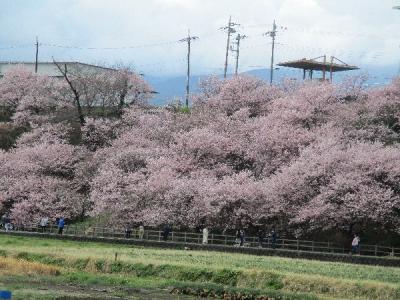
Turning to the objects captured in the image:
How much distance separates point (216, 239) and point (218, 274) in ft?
60.1

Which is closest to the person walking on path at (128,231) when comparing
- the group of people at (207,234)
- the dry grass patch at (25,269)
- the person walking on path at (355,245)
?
the group of people at (207,234)

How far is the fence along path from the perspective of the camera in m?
43.2

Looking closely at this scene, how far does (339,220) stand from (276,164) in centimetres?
922

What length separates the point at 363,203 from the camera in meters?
42.0

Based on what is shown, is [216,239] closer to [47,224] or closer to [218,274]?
[47,224]

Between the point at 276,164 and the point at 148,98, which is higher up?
the point at 148,98

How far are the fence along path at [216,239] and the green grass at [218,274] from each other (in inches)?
348

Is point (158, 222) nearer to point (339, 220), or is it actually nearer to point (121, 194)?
point (121, 194)

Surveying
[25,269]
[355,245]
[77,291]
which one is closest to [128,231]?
[355,245]

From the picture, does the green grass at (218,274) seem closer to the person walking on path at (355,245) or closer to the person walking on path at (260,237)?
the person walking on path at (260,237)

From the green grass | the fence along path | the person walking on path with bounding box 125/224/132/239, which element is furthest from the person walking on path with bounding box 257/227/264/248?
the person walking on path with bounding box 125/224/132/239

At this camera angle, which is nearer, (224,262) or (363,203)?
(224,262)

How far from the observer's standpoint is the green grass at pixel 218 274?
26.0 m

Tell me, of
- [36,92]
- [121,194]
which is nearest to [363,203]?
[121,194]
